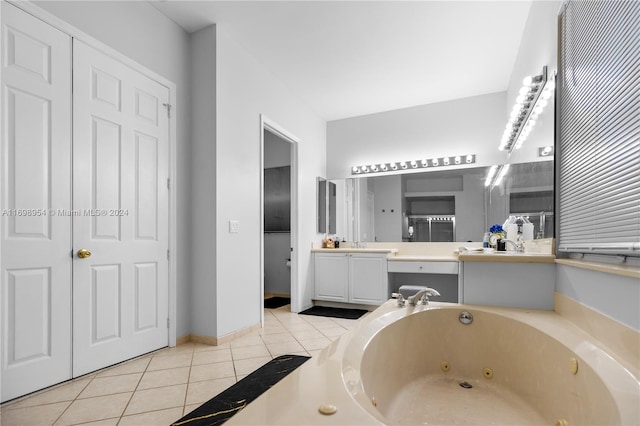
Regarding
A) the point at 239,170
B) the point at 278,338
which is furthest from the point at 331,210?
the point at 278,338

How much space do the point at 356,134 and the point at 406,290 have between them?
2755 millimetres

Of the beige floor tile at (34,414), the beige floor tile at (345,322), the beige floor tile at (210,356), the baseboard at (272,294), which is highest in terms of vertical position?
the beige floor tile at (34,414)

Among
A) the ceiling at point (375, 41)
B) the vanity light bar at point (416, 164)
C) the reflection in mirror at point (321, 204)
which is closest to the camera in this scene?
the ceiling at point (375, 41)

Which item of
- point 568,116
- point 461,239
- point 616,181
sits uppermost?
point 568,116

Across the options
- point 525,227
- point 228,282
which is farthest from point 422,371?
point 228,282

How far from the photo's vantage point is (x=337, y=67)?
3527mm

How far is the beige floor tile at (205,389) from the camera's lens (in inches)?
72.4

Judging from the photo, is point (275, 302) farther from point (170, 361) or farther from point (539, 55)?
point (539, 55)

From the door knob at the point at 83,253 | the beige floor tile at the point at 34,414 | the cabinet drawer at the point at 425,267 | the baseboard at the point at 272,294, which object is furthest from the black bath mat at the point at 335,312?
the beige floor tile at the point at 34,414

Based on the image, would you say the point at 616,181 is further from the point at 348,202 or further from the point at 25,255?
the point at 348,202

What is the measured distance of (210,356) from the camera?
250 cm

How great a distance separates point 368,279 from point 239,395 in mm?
2421

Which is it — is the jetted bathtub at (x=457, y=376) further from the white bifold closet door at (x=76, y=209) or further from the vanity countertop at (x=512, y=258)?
the white bifold closet door at (x=76, y=209)

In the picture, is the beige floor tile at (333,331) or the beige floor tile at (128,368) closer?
the beige floor tile at (128,368)
